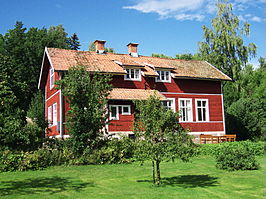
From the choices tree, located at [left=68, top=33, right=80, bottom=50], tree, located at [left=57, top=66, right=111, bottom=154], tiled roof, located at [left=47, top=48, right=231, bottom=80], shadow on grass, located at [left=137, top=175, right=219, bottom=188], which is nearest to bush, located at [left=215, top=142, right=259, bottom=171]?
shadow on grass, located at [left=137, top=175, right=219, bottom=188]

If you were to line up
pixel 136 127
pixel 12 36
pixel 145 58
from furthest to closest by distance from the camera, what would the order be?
1. pixel 12 36
2. pixel 145 58
3. pixel 136 127

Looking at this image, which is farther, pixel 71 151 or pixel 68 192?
pixel 71 151

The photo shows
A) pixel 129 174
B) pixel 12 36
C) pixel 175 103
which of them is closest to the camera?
pixel 129 174

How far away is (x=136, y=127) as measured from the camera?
10531 mm

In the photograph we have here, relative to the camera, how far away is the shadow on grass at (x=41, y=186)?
952 centimetres

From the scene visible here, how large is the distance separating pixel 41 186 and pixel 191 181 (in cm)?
534

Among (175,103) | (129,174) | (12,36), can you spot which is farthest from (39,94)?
(129,174)

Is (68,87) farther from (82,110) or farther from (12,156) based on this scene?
(12,156)

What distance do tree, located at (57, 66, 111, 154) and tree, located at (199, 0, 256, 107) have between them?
25586mm

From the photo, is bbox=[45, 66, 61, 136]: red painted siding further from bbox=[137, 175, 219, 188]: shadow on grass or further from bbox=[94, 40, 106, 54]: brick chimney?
bbox=[137, 175, 219, 188]: shadow on grass

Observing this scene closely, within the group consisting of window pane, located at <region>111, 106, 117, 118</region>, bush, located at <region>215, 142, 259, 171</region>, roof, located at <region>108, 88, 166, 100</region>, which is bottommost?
bush, located at <region>215, 142, 259, 171</region>

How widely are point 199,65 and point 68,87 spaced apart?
16.8 m

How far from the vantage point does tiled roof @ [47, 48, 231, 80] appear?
76.1 ft

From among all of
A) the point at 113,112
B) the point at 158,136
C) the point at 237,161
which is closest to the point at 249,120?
the point at 113,112
